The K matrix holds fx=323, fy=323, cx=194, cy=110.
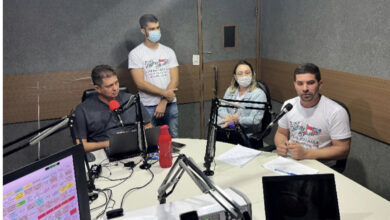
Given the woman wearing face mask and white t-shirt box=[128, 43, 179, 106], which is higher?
white t-shirt box=[128, 43, 179, 106]

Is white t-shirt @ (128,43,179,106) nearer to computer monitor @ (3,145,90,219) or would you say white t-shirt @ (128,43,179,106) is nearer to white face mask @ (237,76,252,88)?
white face mask @ (237,76,252,88)

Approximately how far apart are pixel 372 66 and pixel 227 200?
2.19 m

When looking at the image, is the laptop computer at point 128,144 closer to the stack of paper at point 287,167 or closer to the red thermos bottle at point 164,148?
the red thermos bottle at point 164,148

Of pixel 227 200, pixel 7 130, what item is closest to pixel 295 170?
pixel 227 200

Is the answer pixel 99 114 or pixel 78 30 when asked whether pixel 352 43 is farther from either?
pixel 78 30

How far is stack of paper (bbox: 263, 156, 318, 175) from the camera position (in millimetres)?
1726

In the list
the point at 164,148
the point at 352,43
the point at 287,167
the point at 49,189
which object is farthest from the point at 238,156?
the point at 352,43

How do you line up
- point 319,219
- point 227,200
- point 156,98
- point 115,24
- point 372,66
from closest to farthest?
point 227,200 < point 319,219 < point 372,66 < point 156,98 < point 115,24

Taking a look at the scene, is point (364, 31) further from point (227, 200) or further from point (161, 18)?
point (227, 200)

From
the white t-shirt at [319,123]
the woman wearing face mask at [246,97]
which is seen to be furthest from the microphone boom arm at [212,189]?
the woman wearing face mask at [246,97]

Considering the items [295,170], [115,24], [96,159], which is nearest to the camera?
[295,170]

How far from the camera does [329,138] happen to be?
2.09m

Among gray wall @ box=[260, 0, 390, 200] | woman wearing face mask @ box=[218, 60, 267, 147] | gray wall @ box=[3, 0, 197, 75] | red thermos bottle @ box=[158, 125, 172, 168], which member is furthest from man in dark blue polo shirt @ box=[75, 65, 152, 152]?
gray wall @ box=[260, 0, 390, 200]

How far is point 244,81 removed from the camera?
9.16 ft
